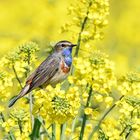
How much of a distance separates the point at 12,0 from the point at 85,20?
18.4 feet

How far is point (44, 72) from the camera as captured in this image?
3717mm

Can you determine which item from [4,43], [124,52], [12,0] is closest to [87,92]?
[4,43]

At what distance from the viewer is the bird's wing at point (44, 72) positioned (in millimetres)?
3682

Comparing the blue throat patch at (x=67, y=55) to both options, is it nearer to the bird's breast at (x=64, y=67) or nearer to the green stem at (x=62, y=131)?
the bird's breast at (x=64, y=67)

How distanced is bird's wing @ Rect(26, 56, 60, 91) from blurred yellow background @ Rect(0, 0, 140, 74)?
1945 millimetres

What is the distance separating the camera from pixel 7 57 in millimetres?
3641

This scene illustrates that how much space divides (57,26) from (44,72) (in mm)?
3283

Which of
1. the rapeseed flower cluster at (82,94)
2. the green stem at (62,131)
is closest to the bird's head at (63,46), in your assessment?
the rapeseed flower cluster at (82,94)

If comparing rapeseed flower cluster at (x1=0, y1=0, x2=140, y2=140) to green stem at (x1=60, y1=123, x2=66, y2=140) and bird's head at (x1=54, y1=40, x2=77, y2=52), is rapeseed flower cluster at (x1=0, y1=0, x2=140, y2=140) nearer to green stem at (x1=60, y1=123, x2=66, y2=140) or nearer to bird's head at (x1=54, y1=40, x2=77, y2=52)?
green stem at (x1=60, y1=123, x2=66, y2=140)

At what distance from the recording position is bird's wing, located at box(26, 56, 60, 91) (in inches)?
145

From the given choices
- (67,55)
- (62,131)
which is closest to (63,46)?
(67,55)

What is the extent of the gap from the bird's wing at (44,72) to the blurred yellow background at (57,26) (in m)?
1.95

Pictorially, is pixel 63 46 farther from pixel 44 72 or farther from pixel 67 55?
pixel 44 72

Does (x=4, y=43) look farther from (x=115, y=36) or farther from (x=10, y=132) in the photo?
(x=10, y=132)
